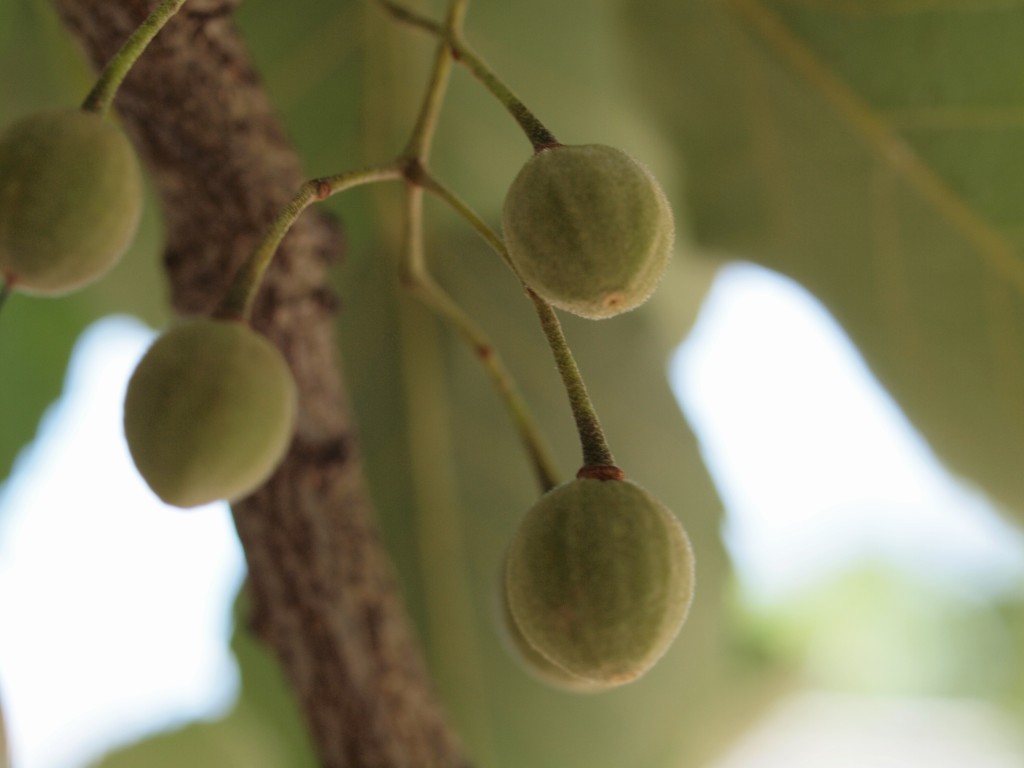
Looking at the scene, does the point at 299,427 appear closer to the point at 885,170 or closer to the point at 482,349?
the point at 482,349

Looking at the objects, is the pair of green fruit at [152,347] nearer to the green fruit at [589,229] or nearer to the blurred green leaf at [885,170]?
the green fruit at [589,229]

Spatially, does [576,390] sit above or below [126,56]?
below

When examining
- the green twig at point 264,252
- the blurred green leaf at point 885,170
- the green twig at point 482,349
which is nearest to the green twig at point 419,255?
the green twig at point 482,349

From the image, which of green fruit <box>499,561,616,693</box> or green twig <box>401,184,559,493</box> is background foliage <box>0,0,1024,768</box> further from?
green fruit <box>499,561,616,693</box>

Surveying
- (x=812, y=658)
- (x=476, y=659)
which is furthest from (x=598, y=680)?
(x=812, y=658)

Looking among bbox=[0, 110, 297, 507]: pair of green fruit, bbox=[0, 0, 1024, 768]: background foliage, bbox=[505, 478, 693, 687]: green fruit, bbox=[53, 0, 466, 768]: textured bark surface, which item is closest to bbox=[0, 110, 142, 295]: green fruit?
bbox=[0, 110, 297, 507]: pair of green fruit

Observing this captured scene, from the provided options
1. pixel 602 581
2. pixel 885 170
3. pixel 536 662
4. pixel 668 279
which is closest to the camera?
pixel 602 581

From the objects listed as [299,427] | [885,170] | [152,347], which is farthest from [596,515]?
[885,170]
